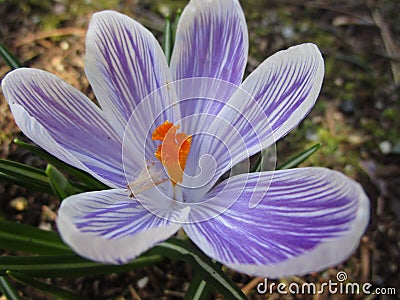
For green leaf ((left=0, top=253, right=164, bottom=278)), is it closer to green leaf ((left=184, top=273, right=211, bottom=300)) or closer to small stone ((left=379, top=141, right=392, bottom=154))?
green leaf ((left=184, top=273, right=211, bottom=300))

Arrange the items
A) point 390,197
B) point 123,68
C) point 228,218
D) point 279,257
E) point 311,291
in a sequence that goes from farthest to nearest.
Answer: point 390,197 < point 311,291 < point 123,68 < point 228,218 < point 279,257

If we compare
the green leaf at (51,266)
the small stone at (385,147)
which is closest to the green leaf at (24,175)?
the green leaf at (51,266)

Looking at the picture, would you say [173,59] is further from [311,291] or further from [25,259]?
[311,291]

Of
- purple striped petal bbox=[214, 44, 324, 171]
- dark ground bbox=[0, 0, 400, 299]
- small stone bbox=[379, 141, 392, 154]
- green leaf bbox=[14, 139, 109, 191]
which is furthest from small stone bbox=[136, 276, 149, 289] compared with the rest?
small stone bbox=[379, 141, 392, 154]

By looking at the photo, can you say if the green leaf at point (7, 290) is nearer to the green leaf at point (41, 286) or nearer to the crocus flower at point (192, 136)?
the green leaf at point (41, 286)

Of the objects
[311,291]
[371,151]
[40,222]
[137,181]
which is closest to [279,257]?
[137,181]
